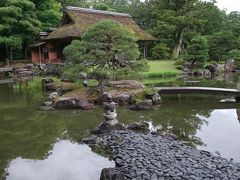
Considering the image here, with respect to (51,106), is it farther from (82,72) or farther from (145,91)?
(145,91)

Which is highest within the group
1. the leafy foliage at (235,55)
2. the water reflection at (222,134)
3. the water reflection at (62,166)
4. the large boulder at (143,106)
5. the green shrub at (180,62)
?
the leafy foliage at (235,55)

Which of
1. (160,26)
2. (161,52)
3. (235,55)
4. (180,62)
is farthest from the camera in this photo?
(160,26)

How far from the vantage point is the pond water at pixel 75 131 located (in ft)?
23.9

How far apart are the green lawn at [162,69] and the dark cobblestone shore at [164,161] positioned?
17.4 metres

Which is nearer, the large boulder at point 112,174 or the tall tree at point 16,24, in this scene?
the large boulder at point 112,174

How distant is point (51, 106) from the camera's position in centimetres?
1381

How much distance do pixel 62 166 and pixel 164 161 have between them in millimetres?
2385

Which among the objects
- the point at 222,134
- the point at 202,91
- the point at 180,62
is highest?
the point at 180,62

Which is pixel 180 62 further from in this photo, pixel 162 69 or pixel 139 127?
pixel 139 127

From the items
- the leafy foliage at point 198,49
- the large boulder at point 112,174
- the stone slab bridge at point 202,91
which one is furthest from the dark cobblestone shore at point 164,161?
the leafy foliage at point 198,49

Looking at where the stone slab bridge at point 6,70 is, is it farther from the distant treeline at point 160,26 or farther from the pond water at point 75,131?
the pond water at point 75,131

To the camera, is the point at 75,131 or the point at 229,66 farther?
the point at 229,66

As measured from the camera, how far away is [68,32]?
26.1m

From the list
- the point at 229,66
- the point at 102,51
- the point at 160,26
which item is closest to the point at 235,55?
the point at 229,66
